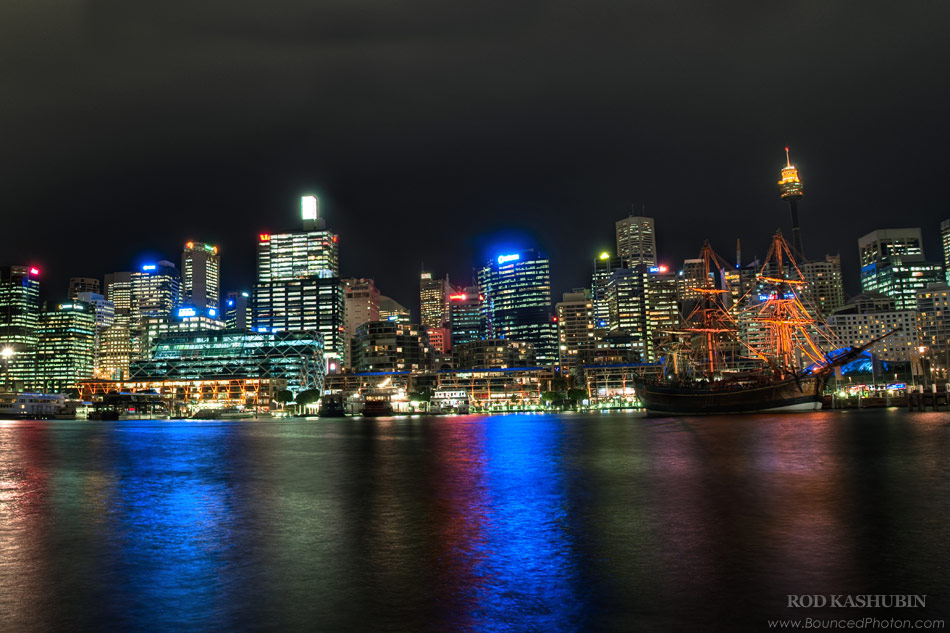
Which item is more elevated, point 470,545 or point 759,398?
point 470,545

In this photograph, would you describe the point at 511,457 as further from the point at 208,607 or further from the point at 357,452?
the point at 208,607

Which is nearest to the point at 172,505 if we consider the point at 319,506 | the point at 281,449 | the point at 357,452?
the point at 319,506

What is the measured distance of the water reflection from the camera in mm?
13484

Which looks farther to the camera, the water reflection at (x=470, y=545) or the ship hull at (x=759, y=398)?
the ship hull at (x=759, y=398)

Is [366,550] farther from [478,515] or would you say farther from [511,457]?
[511,457]

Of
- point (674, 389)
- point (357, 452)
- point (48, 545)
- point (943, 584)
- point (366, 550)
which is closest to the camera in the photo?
point (943, 584)

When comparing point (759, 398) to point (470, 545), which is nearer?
point (470, 545)

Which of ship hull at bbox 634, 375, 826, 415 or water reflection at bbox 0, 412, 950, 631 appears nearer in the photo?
water reflection at bbox 0, 412, 950, 631

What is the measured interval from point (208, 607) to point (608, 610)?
791 centimetres

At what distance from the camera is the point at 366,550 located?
1911cm

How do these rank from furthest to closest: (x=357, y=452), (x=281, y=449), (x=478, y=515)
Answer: (x=281, y=449) → (x=357, y=452) → (x=478, y=515)

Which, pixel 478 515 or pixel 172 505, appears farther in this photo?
pixel 172 505

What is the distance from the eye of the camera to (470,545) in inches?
760

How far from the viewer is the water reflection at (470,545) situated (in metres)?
13.5
